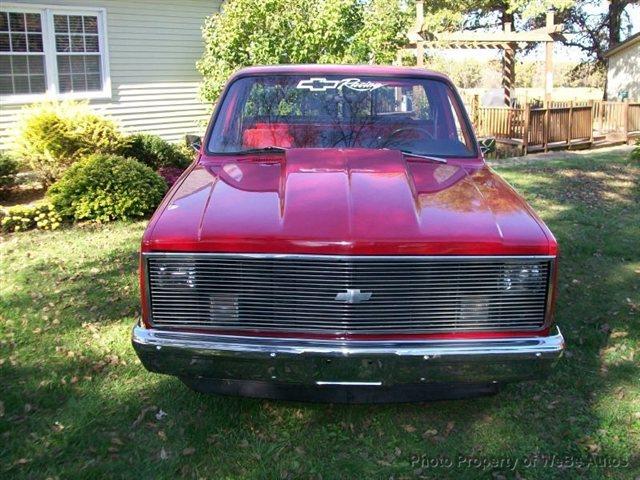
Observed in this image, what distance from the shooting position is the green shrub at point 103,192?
7660 mm

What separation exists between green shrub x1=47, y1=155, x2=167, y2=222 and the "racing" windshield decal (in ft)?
12.8

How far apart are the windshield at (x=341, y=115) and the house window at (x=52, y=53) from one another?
313 inches

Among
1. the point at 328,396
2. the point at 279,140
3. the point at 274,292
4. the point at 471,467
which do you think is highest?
the point at 279,140

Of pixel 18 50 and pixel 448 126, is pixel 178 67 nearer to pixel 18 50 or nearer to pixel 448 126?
pixel 18 50

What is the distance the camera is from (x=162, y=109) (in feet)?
43.5

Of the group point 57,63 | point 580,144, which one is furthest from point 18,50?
point 580,144

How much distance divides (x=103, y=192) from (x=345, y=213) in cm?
539

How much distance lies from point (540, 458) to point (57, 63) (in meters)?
10.8

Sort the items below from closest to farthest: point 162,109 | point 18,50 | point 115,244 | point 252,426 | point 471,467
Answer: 1. point 471,467
2. point 252,426
3. point 115,244
4. point 18,50
5. point 162,109

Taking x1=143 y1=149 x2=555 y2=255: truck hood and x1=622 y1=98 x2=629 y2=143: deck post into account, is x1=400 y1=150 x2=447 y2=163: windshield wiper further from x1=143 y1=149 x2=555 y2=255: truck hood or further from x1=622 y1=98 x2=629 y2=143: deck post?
x1=622 y1=98 x2=629 y2=143: deck post

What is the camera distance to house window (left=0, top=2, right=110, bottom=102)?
10938 mm

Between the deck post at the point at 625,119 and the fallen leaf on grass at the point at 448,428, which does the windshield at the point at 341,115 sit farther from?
the deck post at the point at 625,119

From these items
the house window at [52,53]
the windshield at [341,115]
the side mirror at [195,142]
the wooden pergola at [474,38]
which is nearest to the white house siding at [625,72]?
the wooden pergola at [474,38]

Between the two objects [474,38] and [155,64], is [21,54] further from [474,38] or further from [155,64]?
[474,38]
